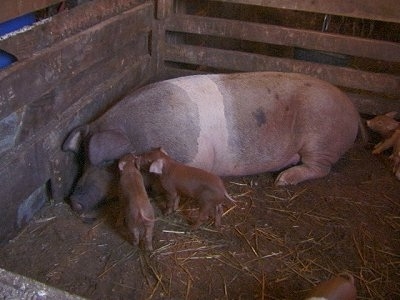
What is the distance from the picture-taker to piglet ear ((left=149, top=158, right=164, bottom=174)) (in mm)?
2549

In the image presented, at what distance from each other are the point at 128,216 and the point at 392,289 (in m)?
1.27

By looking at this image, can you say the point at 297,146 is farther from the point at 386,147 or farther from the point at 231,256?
the point at 231,256

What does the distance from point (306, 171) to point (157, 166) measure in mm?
1087

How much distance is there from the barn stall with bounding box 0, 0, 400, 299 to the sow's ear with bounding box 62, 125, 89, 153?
1.7 inches

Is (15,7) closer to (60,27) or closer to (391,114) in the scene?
(60,27)

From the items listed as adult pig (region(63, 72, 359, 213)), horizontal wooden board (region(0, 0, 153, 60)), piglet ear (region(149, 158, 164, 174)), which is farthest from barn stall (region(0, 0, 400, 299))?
piglet ear (region(149, 158, 164, 174))

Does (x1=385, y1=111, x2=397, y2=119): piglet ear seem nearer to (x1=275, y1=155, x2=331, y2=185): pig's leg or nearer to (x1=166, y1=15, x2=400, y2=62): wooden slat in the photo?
(x1=166, y1=15, x2=400, y2=62): wooden slat

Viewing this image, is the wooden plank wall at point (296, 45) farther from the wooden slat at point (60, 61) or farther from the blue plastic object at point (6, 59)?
the blue plastic object at point (6, 59)

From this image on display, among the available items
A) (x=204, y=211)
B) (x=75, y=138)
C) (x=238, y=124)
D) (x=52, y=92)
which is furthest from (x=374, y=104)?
(x=52, y=92)

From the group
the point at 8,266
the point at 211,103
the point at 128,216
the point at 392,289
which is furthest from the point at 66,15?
the point at 392,289

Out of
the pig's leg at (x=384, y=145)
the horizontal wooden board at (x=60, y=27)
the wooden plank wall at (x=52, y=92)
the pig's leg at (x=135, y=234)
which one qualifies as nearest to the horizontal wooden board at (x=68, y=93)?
the wooden plank wall at (x=52, y=92)

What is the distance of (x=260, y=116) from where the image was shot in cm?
308

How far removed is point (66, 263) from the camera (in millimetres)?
2436

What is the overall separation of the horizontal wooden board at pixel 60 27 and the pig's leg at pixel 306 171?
1.46 m
